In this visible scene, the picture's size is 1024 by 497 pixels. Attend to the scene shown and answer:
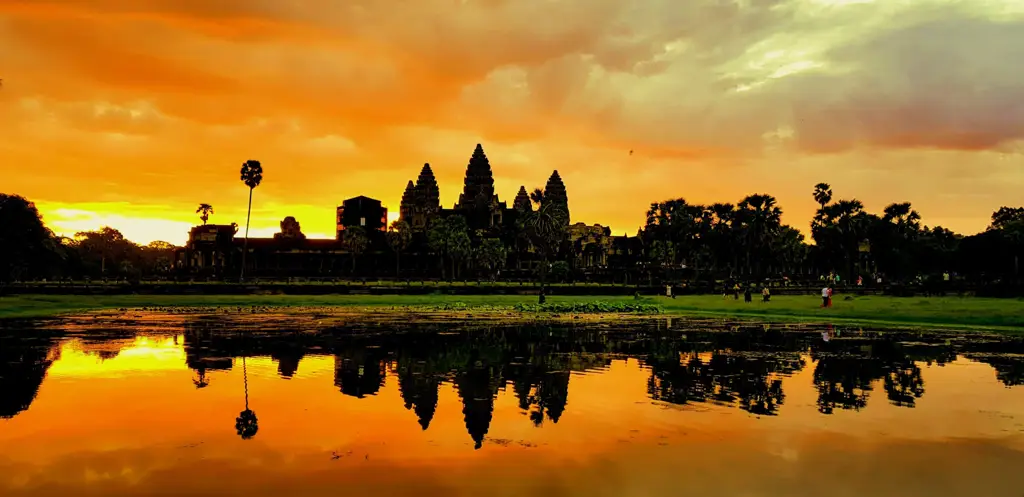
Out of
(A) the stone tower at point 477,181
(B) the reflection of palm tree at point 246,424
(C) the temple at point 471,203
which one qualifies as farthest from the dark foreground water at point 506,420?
(A) the stone tower at point 477,181

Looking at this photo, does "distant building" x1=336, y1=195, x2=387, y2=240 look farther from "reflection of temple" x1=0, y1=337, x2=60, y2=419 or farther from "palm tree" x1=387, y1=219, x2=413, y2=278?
"reflection of temple" x1=0, y1=337, x2=60, y2=419

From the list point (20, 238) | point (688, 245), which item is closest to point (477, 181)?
point (688, 245)

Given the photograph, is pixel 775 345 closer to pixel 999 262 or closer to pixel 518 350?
pixel 518 350

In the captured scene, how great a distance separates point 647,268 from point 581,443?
121490 mm

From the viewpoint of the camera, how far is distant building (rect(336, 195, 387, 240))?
183m

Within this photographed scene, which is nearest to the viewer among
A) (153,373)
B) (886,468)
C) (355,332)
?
(886,468)

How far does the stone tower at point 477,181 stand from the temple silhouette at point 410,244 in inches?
8.7

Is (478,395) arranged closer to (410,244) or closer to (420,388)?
(420,388)

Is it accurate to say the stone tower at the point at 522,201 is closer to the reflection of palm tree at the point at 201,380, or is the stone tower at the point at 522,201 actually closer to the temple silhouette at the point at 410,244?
the temple silhouette at the point at 410,244

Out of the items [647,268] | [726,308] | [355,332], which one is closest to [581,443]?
[355,332]

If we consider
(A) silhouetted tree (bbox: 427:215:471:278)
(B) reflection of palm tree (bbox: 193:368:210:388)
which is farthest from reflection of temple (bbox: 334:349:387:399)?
(A) silhouetted tree (bbox: 427:215:471:278)

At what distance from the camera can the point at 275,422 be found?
13531mm

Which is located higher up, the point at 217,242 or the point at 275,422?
the point at 217,242

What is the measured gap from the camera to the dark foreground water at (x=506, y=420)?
1004 centimetres
